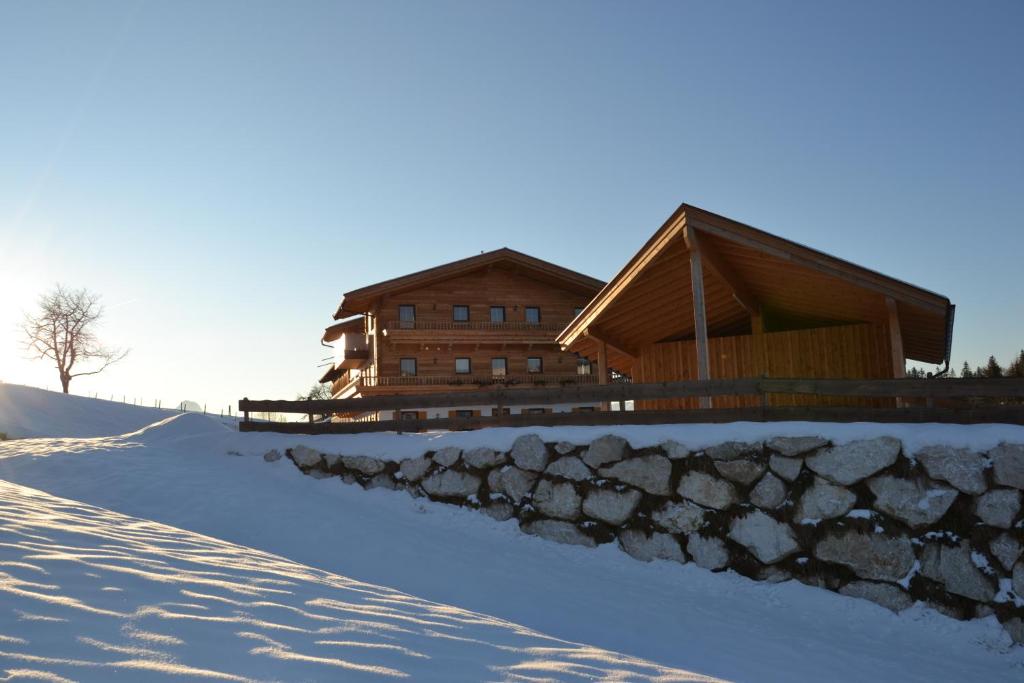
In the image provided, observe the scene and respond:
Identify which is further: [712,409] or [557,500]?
[557,500]

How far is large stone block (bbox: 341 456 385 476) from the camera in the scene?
12570mm

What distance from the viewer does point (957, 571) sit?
7.89 m

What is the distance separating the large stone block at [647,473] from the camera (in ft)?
32.4

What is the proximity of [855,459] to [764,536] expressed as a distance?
146 cm

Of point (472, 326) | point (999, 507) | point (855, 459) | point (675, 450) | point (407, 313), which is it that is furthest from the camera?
point (407, 313)

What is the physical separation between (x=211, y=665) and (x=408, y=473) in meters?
8.10

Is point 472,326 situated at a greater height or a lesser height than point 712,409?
greater

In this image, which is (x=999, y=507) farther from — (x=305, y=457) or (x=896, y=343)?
(x=305, y=457)

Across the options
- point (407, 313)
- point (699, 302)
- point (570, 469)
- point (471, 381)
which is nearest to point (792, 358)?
point (699, 302)

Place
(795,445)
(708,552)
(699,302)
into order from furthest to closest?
(699,302)
(708,552)
(795,445)

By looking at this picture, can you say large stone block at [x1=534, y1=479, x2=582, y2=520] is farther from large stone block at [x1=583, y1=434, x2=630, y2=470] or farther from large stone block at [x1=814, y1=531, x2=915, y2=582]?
large stone block at [x1=814, y1=531, x2=915, y2=582]

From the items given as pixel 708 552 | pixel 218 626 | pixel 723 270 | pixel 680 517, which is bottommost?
pixel 708 552

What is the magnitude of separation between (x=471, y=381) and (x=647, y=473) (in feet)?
88.6

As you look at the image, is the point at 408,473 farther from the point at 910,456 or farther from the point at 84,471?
the point at 910,456
